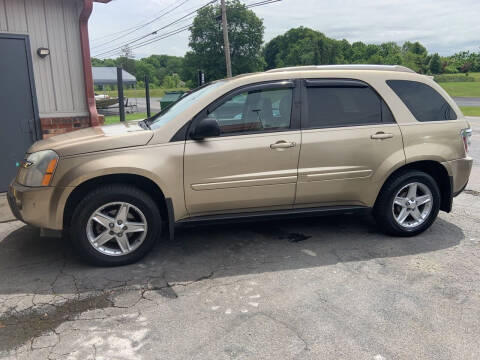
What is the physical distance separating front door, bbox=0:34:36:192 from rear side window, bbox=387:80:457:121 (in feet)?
18.3

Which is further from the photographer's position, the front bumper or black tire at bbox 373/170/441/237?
black tire at bbox 373/170/441/237

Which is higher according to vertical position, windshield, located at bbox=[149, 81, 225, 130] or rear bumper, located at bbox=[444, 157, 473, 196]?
windshield, located at bbox=[149, 81, 225, 130]

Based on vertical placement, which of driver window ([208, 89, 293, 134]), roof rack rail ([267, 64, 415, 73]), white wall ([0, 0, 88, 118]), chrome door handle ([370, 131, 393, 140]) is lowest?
chrome door handle ([370, 131, 393, 140])

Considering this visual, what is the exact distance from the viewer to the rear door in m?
4.19

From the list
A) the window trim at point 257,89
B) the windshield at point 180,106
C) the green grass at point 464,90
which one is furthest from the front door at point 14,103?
the green grass at point 464,90

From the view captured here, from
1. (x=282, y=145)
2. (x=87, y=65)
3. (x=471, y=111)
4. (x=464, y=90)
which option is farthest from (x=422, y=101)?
(x=464, y=90)

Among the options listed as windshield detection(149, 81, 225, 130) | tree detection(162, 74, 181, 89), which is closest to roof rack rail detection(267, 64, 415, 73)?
windshield detection(149, 81, 225, 130)

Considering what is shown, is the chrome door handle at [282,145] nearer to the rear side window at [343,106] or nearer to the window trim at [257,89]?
the window trim at [257,89]

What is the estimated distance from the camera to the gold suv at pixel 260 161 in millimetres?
3730

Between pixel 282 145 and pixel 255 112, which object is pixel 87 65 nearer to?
pixel 255 112

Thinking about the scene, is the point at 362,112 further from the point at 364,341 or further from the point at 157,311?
the point at 157,311

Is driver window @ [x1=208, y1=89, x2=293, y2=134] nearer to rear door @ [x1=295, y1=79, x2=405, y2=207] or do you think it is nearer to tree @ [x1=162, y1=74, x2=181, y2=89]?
rear door @ [x1=295, y1=79, x2=405, y2=207]

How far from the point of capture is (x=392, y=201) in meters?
4.48

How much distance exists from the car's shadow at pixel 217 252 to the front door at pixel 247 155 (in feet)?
1.64
